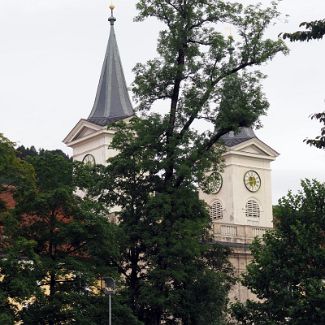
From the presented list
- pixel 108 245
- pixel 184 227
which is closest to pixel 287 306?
pixel 184 227

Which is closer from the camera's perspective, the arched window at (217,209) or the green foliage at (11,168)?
the green foliage at (11,168)

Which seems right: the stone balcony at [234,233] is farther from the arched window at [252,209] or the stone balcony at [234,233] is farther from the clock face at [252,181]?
the clock face at [252,181]

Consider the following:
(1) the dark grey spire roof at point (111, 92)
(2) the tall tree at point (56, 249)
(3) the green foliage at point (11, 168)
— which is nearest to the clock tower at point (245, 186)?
(1) the dark grey spire roof at point (111, 92)

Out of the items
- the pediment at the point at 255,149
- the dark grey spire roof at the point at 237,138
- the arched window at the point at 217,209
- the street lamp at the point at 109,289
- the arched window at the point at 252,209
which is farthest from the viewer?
the arched window at the point at 252,209

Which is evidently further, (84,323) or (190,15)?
(190,15)

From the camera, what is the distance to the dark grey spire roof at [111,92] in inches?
3369

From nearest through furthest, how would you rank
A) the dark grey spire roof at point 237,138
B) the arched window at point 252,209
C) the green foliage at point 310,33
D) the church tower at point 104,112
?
the green foliage at point 310,33, the church tower at point 104,112, the dark grey spire roof at point 237,138, the arched window at point 252,209

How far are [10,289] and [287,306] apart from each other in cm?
1397

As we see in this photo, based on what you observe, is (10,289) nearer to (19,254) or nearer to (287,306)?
(19,254)

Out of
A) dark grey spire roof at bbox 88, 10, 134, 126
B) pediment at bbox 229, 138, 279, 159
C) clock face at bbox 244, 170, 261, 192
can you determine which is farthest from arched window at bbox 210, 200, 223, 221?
dark grey spire roof at bbox 88, 10, 134, 126

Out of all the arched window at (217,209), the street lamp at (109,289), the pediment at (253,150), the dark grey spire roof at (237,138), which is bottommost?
the street lamp at (109,289)

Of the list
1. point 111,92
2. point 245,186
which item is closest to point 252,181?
point 245,186

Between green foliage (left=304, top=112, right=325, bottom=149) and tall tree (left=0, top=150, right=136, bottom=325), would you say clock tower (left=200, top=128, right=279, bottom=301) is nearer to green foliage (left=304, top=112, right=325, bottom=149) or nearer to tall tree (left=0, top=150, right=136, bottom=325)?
tall tree (left=0, top=150, right=136, bottom=325)

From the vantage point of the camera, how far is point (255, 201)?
92.9 metres
